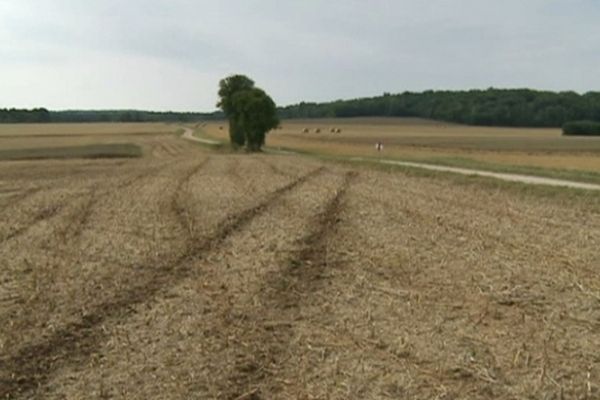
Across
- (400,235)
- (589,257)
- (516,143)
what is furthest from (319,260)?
(516,143)

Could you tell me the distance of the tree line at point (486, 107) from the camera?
399 feet

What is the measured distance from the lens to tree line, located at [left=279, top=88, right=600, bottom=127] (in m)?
122

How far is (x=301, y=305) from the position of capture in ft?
24.1

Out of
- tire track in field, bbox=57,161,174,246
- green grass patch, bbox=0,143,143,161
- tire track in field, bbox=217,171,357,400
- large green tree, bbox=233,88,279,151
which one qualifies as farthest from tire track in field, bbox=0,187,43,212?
large green tree, bbox=233,88,279,151

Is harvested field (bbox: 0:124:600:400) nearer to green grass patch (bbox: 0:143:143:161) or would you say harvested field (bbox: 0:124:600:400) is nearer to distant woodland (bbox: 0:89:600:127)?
green grass patch (bbox: 0:143:143:161)

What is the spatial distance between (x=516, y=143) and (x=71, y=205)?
68.8m

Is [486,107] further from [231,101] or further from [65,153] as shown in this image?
[65,153]

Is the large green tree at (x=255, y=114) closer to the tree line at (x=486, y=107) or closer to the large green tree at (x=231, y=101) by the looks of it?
the large green tree at (x=231, y=101)

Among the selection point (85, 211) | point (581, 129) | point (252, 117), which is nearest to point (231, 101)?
point (252, 117)

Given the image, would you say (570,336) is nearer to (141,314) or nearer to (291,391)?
(291,391)

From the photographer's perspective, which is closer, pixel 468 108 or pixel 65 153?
pixel 65 153

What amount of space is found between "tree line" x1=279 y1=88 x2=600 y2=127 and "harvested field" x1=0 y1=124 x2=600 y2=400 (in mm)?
115073

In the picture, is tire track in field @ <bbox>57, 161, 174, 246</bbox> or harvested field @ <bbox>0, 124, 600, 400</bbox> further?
tire track in field @ <bbox>57, 161, 174, 246</bbox>

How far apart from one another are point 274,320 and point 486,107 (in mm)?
132168
